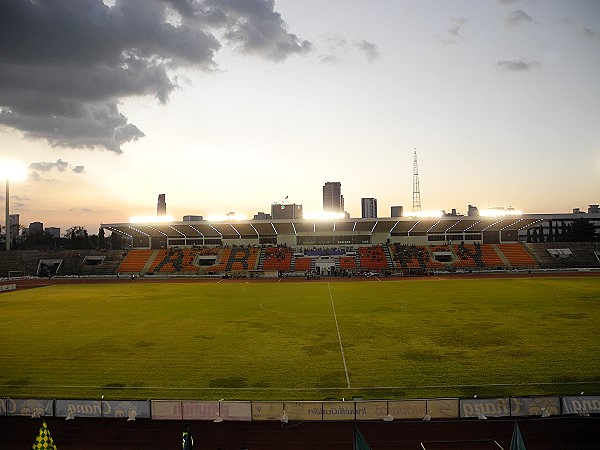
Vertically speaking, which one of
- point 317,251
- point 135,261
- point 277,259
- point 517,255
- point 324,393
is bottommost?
point 324,393

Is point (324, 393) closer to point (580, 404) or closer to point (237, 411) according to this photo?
point (237, 411)

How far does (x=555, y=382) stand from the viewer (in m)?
17.7

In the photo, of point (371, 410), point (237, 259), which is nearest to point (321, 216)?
point (237, 259)

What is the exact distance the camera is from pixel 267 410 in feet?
49.2

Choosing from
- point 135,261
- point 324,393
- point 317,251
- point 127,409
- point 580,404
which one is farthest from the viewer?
point 317,251

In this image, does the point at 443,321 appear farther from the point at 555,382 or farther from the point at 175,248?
the point at 175,248

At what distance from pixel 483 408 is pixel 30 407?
56.4 ft

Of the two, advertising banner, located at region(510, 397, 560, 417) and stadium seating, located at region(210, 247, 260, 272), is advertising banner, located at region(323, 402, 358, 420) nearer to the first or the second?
advertising banner, located at region(510, 397, 560, 417)

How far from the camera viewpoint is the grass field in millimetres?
17984

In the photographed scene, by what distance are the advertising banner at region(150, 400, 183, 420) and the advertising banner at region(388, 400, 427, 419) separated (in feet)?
25.7

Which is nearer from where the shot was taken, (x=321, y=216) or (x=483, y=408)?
(x=483, y=408)

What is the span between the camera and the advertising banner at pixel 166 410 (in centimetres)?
1530

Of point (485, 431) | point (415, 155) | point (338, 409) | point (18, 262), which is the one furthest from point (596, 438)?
point (415, 155)

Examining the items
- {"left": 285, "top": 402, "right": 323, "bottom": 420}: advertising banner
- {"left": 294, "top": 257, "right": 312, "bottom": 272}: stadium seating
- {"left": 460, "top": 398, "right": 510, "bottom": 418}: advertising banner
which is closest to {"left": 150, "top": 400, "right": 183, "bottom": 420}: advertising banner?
{"left": 285, "top": 402, "right": 323, "bottom": 420}: advertising banner
